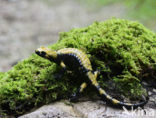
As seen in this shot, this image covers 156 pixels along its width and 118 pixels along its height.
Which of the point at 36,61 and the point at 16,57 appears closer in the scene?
the point at 36,61

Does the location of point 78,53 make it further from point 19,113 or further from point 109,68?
point 19,113

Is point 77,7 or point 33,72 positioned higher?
point 77,7

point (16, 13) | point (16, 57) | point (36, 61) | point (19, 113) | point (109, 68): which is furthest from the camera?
point (16, 13)

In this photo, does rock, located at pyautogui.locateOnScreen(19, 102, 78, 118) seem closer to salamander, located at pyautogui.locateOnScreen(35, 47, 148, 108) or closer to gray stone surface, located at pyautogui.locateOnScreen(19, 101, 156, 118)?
gray stone surface, located at pyautogui.locateOnScreen(19, 101, 156, 118)

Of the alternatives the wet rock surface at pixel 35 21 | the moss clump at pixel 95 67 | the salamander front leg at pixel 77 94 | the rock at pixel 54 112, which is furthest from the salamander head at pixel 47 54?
the wet rock surface at pixel 35 21

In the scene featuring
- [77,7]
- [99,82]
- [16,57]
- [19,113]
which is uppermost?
[77,7]

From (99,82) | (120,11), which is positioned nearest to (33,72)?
(99,82)

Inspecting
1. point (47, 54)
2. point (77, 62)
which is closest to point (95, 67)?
point (77, 62)

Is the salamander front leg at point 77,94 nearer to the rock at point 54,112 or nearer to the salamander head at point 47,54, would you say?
the rock at point 54,112
